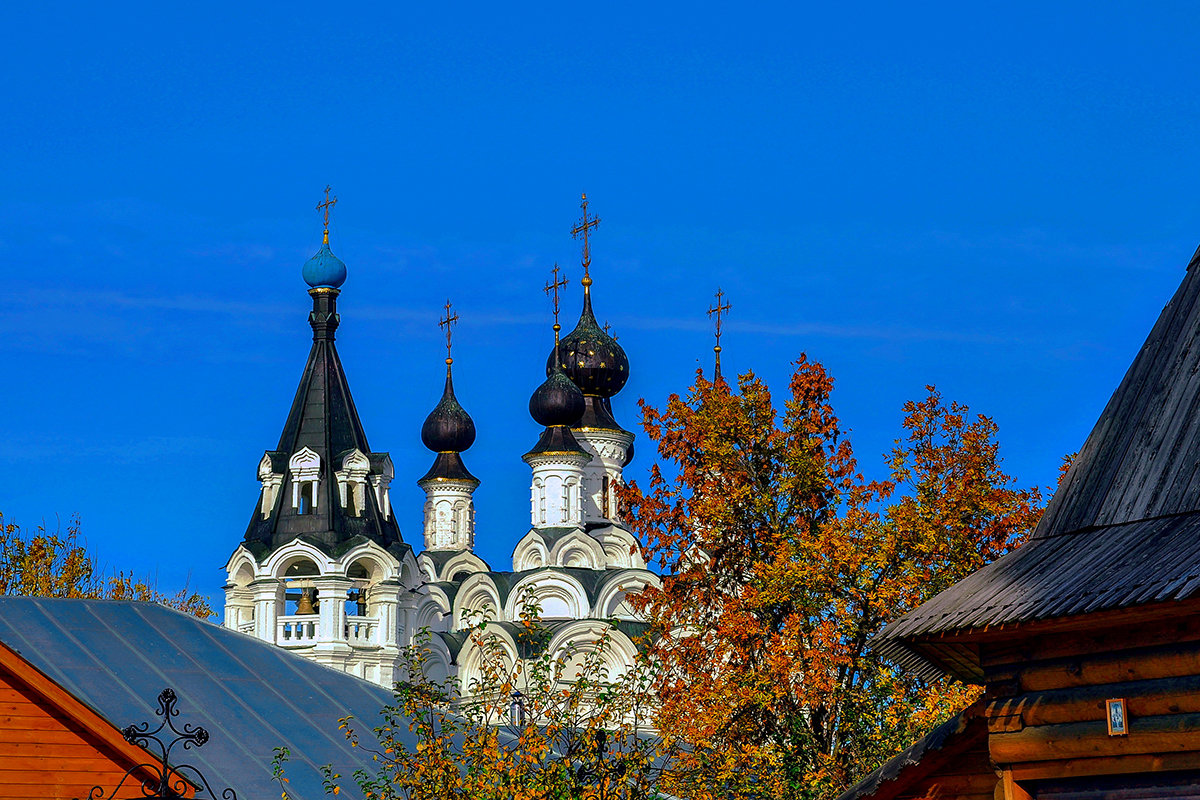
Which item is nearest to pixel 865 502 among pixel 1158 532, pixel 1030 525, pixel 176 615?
pixel 1030 525

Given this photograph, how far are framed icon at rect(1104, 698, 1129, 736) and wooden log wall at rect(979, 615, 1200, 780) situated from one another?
3 cm

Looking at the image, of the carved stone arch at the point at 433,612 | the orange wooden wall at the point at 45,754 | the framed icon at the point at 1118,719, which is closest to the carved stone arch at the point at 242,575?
the carved stone arch at the point at 433,612

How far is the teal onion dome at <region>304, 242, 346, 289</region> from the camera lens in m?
41.8

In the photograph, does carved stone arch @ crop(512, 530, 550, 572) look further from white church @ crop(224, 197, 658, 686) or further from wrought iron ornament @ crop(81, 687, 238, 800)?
wrought iron ornament @ crop(81, 687, 238, 800)

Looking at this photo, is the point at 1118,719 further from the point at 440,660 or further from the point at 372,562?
the point at 440,660

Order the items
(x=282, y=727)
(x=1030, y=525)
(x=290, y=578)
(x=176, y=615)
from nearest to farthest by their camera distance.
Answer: (x=282, y=727) → (x=176, y=615) → (x=1030, y=525) → (x=290, y=578)

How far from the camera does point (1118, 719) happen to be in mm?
8922

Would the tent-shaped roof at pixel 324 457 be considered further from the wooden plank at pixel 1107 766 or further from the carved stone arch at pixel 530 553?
the wooden plank at pixel 1107 766

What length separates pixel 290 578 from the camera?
40.5 metres

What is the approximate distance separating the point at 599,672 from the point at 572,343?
3627 cm

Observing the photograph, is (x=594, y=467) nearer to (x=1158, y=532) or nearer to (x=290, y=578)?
(x=290, y=578)

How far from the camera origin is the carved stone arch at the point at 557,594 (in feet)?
136

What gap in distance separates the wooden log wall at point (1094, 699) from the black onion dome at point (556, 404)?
1374 inches

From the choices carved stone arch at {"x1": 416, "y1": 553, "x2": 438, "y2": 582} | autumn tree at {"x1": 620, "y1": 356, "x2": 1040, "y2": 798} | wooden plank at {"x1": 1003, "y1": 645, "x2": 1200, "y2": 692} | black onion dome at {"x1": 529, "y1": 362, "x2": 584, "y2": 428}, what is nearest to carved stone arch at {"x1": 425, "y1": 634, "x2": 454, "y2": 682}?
carved stone arch at {"x1": 416, "y1": 553, "x2": 438, "y2": 582}
